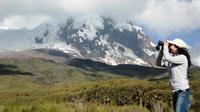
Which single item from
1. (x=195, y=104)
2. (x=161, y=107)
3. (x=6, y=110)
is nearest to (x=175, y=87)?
(x=161, y=107)

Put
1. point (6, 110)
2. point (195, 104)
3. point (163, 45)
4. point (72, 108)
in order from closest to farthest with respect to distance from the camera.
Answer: point (163, 45), point (6, 110), point (72, 108), point (195, 104)

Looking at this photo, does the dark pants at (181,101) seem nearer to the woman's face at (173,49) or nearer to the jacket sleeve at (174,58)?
the jacket sleeve at (174,58)

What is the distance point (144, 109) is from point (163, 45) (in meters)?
3.84

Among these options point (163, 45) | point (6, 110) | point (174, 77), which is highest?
point (163, 45)

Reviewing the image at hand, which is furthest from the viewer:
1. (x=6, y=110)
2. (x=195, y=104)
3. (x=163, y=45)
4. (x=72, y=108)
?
(x=195, y=104)

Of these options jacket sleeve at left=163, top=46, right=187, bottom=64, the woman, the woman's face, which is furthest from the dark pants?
the woman's face

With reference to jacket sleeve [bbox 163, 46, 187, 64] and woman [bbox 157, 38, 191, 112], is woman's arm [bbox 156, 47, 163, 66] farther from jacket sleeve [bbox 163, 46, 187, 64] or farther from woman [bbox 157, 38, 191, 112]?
jacket sleeve [bbox 163, 46, 187, 64]

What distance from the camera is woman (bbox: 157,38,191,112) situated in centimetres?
1333

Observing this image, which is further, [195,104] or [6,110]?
[195,104]

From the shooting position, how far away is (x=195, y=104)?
22.1m

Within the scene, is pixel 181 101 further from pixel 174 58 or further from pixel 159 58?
pixel 159 58

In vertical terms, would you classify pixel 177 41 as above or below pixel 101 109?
above

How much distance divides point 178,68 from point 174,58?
0.35 metres

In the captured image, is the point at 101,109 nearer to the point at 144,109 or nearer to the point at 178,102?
the point at 144,109
